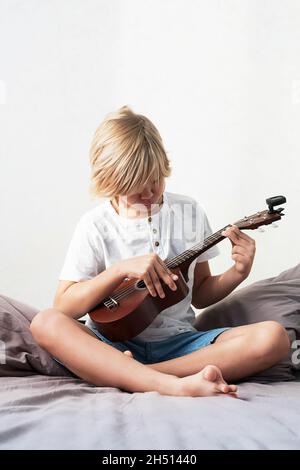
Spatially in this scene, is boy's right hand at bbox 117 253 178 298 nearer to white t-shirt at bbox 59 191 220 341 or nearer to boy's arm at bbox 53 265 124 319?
boy's arm at bbox 53 265 124 319

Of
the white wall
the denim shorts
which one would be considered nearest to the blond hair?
the denim shorts

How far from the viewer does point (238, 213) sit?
2.68 metres

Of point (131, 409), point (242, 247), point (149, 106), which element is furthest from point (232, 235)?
point (149, 106)

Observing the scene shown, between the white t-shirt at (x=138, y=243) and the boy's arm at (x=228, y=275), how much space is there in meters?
0.06

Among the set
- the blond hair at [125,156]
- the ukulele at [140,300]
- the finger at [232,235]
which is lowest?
the ukulele at [140,300]

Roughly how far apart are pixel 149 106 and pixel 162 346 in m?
1.33

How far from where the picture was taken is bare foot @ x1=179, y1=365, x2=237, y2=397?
52.4 inches

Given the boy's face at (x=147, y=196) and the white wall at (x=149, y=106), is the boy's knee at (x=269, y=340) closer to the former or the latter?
the boy's face at (x=147, y=196)

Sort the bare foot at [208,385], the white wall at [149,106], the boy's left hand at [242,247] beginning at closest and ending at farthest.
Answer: the bare foot at [208,385] → the boy's left hand at [242,247] → the white wall at [149,106]

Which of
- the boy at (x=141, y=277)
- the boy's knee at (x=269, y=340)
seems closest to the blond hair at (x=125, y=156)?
the boy at (x=141, y=277)

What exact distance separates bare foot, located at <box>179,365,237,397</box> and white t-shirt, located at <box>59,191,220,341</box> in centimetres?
38

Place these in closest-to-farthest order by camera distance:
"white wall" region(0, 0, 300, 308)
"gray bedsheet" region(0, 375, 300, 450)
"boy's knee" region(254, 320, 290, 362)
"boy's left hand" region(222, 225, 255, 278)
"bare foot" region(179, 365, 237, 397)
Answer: "gray bedsheet" region(0, 375, 300, 450) → "bare foot" region(179, 365, 237, 397) → "boy's knee" region(254, 320, 290, 362) → "boy's left hand" region(222, 225, 255, 278) → "white wall" region(0, 0, 300, 308)

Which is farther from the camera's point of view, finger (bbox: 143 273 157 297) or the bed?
finger (bbox: 143 273 157 297)

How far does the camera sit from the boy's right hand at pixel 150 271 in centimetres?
159
